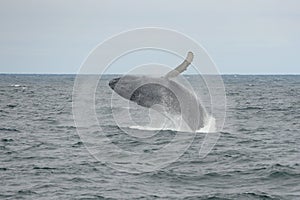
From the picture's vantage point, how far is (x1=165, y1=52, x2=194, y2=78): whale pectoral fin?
13.9 meters

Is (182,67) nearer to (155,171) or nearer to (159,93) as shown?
(159,93)

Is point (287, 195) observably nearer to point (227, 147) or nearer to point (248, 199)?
point (248, 199)

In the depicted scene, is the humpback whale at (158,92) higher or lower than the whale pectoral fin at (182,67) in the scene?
lower

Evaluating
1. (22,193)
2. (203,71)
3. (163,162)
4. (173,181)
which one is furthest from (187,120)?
(22,193)

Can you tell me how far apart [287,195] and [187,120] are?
4912 mm

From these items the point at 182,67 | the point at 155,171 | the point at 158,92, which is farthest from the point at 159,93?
the point at 155,171

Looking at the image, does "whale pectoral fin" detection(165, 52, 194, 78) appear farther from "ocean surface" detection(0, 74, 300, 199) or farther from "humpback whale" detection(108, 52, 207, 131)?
"ocean surface" detection(0, 74, 300, 199)

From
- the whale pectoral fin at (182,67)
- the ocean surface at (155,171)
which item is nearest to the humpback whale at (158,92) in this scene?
the whale pectoral fin at (182,67)

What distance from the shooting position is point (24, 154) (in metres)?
17.0

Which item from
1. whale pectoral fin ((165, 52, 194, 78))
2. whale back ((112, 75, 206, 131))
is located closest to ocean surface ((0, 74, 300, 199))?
whale back ((112, 75, 206, 131))

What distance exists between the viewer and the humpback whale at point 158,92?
1465cm

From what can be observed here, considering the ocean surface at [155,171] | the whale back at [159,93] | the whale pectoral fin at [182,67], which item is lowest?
the ocean surface at [155,171]

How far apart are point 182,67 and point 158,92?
1181mm

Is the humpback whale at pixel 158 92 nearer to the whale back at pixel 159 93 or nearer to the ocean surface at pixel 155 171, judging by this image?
the whale back at pixel 159 93
